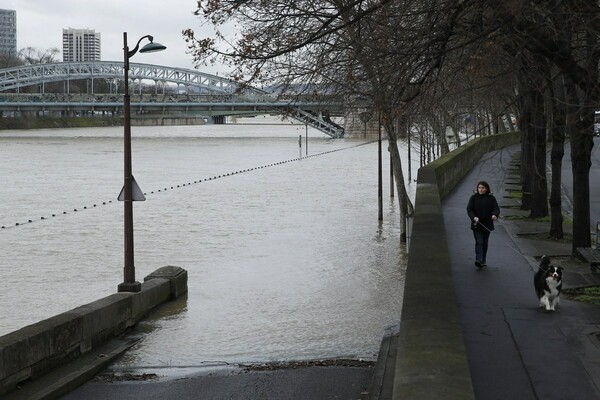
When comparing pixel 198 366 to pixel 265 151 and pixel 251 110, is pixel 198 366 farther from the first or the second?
pixel 251 110

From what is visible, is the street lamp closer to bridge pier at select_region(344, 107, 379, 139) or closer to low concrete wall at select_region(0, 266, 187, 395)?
low concrete wall at select_region(0, 266, 187, 395)

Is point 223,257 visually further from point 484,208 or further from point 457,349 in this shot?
point 457,349

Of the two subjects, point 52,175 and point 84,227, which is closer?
point 84,227

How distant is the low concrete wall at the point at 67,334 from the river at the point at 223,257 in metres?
0.50

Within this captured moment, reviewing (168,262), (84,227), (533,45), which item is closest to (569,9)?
(533,45)

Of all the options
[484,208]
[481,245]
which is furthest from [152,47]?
[481,245]

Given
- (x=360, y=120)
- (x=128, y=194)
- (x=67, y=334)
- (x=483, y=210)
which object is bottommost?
(x=67, y=334)

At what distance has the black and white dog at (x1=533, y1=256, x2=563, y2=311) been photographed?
12.3 m

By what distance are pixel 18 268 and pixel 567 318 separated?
1678 centimetres

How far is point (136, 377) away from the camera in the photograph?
14148 millimetres

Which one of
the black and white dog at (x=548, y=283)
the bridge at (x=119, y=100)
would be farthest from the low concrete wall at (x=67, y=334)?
the bridge at (x=119, y=100)

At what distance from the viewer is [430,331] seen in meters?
8.24

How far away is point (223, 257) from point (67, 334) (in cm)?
1401

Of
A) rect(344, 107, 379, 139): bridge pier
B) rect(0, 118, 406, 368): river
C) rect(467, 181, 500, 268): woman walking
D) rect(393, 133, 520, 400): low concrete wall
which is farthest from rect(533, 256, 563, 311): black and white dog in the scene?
rect(344, 107, 379, 139): bridge pier
